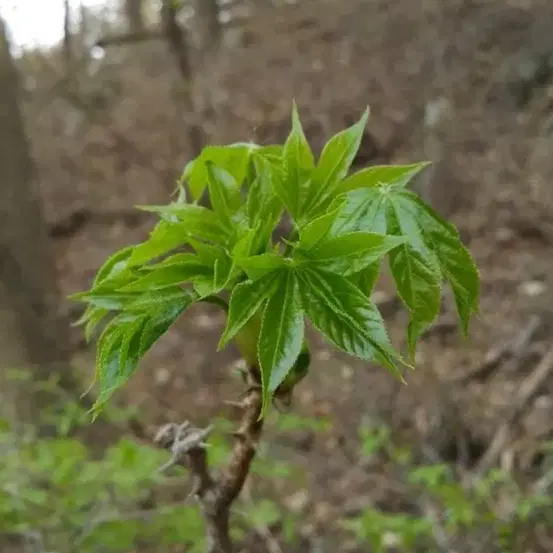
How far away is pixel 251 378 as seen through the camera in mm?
763

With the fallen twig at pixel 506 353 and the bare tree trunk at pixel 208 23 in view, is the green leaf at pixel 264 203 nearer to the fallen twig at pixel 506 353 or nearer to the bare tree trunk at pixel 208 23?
the fallen twig at pixel 506 353

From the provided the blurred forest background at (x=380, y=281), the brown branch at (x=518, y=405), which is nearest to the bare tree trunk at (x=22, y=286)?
the blurred forest background at (x=380, y=281)

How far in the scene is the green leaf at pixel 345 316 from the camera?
622 mm

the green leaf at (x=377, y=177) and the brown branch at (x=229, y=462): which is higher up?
the green leaf at (x=377, y=177)

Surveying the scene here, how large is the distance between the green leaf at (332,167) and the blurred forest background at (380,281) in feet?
0.67

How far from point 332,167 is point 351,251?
12cm

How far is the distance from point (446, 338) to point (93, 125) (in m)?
3.96

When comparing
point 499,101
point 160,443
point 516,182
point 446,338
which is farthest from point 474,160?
point 160,443

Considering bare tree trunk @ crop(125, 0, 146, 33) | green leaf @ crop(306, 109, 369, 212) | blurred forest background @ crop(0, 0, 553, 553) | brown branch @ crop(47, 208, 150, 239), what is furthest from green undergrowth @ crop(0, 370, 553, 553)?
bare tree trunk @ crop(125, 0, 146, 33)

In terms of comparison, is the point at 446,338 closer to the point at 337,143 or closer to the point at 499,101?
the point at 499,101

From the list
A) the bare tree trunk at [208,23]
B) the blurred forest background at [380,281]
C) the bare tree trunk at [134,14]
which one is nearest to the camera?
the blurred forest background at [380,281]

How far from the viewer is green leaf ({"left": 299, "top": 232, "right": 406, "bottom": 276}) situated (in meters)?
0.63

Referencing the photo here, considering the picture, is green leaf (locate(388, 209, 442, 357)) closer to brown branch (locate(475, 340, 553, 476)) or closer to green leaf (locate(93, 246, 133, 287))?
green leaf (locate(93, 246, 133, 287))

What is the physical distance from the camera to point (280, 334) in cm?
63
